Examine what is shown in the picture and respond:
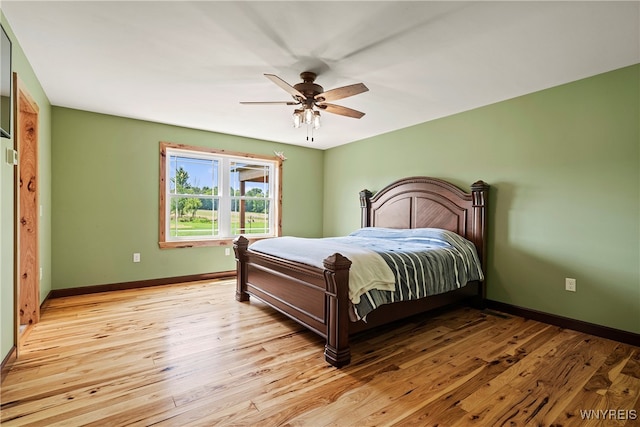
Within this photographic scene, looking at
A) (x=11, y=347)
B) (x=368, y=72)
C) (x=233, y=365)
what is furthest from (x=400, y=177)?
(x=11, y=347)

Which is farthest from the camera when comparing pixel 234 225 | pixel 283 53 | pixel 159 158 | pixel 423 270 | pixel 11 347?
pixel 234 225

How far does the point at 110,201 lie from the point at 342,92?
3535 millimetres

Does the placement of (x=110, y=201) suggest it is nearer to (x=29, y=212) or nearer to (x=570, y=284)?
(x=29, y=212)

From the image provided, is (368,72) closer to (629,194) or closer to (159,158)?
(629,194)

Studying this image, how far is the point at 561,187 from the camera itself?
9.84ft

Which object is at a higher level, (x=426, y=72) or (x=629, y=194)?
(x=426, y=72)

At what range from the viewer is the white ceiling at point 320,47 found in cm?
191

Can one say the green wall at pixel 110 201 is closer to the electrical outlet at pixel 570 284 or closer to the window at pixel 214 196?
the window at pixel 214 196

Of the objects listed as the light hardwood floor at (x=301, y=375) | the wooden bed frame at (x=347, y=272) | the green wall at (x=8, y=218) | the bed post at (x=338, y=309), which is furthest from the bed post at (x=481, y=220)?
the green wall at (x=8, y=218)

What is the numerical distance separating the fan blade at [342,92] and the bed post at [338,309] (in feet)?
4.28

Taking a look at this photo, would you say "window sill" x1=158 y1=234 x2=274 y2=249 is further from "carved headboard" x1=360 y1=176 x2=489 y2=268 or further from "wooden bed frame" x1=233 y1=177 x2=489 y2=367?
"carved headboard" x1=360 y1=176 x2=489 y2=268

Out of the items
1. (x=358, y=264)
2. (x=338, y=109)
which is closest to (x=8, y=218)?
(x=358, y=264)

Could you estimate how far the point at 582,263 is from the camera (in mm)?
2855

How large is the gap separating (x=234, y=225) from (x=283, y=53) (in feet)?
11.1
